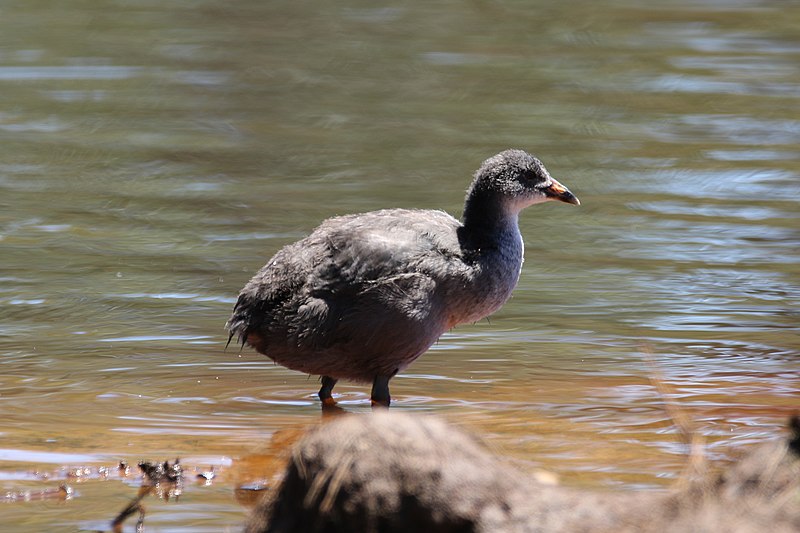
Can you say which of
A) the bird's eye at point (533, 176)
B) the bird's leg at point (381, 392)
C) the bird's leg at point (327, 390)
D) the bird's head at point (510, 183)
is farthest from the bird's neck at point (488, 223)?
the bird's leg at point (327, 390)

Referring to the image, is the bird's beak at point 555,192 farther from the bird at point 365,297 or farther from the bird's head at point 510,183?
the bird at point 365,297

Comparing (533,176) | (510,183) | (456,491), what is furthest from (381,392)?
(456,491)

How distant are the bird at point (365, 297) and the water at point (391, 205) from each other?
0.35m

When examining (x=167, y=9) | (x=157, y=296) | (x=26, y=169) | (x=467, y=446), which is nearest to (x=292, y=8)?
(x=167, y=9)

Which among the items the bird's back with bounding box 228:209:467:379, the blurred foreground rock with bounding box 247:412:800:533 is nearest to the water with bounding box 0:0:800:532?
the bird's back with bounding box 228:209:467:379

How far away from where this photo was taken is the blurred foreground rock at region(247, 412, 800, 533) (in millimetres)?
3949

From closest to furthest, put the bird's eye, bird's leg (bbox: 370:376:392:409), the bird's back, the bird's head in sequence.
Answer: the bird's back < bird's leg (bbox: 370:376:392:409) < the bird's head < the bird's eye

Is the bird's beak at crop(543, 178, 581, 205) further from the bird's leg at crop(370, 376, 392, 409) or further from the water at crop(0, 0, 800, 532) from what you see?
the bird's leg at crop(370, 376, 392, 409)

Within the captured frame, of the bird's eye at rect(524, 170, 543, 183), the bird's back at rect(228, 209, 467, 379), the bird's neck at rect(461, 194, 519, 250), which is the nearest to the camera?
the bird's back at rect(228, 209, 467, 379)

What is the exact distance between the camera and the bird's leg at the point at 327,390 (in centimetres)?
782

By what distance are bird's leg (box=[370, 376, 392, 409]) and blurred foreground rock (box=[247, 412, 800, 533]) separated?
3294 millimetres

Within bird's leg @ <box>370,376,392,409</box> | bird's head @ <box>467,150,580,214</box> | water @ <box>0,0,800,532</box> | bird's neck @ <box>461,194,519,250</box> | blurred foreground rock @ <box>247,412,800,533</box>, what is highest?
blurred foreground rock @ <box>247,412,800,533</box>

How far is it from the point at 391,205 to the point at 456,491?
7822 millimetres

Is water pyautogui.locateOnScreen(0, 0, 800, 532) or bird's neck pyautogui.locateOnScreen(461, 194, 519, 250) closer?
water pyautogui.locateOnScreen(0, 0, 800, 532)
